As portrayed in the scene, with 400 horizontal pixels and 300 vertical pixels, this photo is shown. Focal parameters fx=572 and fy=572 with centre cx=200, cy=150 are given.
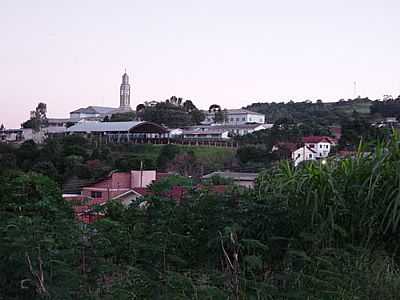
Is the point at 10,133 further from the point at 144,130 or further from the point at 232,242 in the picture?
the point at 232,242

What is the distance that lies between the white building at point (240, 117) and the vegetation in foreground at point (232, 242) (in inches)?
2652

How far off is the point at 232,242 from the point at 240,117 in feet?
248

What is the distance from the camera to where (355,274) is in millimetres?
2973

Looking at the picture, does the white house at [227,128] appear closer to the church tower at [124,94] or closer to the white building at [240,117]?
the white building at [240,117]

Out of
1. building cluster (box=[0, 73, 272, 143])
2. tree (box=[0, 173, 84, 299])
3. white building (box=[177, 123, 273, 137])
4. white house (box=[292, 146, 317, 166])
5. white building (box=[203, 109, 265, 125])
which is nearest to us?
tree (box=[0, 173, 84, 299])

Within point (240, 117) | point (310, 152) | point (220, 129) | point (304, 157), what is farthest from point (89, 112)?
point (304, 157)

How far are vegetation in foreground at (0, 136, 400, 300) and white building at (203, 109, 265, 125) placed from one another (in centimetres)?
6736

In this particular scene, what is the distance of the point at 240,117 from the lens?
3091 inches

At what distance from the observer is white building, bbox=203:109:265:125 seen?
74000 millimetres

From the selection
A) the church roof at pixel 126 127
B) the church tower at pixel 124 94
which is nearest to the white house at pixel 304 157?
the church roof at pixel 126 127

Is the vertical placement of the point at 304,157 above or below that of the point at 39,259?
above

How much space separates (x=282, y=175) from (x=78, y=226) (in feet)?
5.30

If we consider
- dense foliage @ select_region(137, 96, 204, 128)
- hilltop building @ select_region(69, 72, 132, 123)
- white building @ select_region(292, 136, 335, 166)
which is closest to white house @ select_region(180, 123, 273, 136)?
dense foliage @ select_region(137, 96, 204, 128)

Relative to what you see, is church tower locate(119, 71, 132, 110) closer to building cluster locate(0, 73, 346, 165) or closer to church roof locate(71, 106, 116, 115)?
church roof locate(71, 106, 116, 115)
